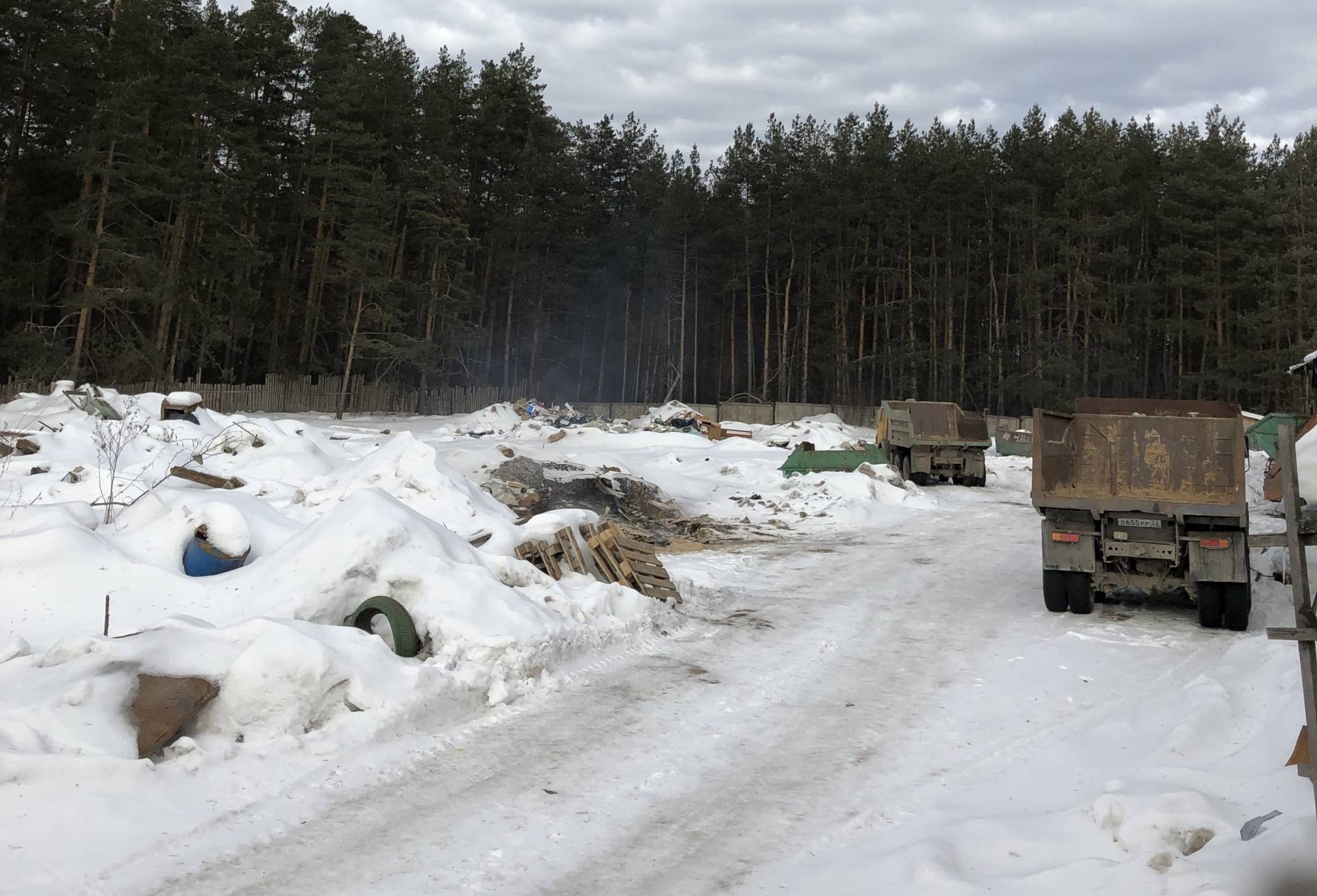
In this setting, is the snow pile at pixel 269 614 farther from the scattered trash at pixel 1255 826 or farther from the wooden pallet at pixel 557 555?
the scattered trash at pixel 1255 826

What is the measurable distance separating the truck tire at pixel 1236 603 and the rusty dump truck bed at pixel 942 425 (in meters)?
15.1

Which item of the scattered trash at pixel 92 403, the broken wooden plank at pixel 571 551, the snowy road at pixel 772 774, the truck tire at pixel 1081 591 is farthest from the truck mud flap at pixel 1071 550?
the scattered trash at pixel 92 403

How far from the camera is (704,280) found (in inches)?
2544

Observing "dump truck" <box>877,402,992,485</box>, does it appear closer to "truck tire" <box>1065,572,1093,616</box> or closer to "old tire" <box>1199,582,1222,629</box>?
"truck tire" <box>1065,572,1093,616</box>

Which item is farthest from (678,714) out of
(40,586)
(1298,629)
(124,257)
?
(124,257)

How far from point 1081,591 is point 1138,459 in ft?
4.85

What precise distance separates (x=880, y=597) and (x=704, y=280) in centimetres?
5486

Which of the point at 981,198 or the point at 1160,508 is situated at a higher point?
the point at 981,198

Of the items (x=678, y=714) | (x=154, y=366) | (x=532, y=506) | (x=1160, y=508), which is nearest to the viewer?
(x=678, y=714)

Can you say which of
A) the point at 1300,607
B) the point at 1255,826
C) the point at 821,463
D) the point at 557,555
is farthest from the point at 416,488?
the point at 821,463

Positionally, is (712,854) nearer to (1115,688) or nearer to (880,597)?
(1115,688)

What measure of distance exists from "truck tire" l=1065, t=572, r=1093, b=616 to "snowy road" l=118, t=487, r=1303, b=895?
0.21 m

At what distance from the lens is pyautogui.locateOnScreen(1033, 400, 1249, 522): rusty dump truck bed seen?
31.5ft

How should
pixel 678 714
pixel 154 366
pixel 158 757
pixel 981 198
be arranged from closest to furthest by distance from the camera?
pixel 158 757 < pixel 678 714 < pixel 154 366 < pixel 981 198
